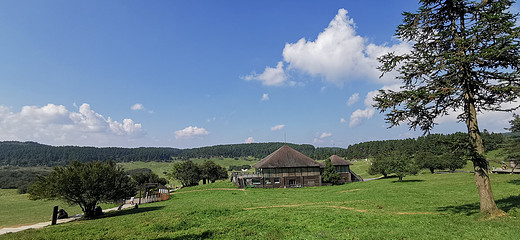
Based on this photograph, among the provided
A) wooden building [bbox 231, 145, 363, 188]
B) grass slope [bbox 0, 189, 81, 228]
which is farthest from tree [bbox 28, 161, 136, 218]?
wooden building [bbox 231, 145, 363, 188]

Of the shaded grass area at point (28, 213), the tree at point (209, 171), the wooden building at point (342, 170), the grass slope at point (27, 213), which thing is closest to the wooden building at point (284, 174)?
the wooden building at point (342, 170)

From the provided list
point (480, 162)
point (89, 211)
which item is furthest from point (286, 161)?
point (480, 162)

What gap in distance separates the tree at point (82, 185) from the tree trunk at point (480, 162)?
29433 millimetres

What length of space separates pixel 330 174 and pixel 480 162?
152ft

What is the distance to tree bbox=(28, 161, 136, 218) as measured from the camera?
21.9 metres

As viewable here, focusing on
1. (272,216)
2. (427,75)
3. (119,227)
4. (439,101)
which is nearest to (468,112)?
(439,101)

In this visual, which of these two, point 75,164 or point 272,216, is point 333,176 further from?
point 75,164

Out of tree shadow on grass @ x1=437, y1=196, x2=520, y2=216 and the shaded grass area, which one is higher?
tree shadow on grass @ x1=437, y1=196, x2=520, y2=216

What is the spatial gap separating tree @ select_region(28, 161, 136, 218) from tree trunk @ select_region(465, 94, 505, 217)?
2943 centimetres

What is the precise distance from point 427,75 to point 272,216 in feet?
47.1

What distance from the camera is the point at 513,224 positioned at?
432 inches

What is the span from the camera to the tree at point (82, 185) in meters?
21.9

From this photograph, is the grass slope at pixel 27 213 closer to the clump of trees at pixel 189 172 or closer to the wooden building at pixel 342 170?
the clump of trees at pixel 189 172

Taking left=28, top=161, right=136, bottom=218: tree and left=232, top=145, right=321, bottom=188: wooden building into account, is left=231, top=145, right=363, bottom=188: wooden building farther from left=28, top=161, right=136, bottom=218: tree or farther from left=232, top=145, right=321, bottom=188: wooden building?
left=28, top=161, right=136, bottom=218: tree
